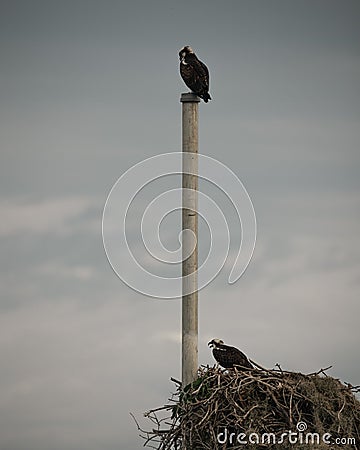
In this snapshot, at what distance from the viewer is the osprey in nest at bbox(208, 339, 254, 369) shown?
509 cm

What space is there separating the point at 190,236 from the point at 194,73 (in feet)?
3.17

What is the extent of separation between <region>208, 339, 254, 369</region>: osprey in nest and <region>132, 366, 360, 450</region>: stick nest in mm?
74

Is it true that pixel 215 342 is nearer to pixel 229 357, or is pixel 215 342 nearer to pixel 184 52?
pixel 229 357

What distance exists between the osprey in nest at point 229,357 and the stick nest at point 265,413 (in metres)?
0.07

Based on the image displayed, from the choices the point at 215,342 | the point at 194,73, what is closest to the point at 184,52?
the point at 194,73

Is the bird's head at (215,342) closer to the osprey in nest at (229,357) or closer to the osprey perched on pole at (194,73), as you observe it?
the osprey in nest at (229,357)

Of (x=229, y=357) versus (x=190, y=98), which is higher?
(x=190, y=98)

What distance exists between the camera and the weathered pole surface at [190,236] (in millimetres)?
5301

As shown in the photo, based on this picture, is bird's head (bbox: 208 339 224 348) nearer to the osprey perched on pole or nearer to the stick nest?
the stick nest

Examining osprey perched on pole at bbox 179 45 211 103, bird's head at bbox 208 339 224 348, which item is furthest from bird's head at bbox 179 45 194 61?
bird's head at bbox 208 339 224 348

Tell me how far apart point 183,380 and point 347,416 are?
917 mm

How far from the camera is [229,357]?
5129 mm

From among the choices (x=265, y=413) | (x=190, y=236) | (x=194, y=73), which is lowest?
(x=265, y=413)

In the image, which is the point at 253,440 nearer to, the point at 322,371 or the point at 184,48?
the point at 322,371
